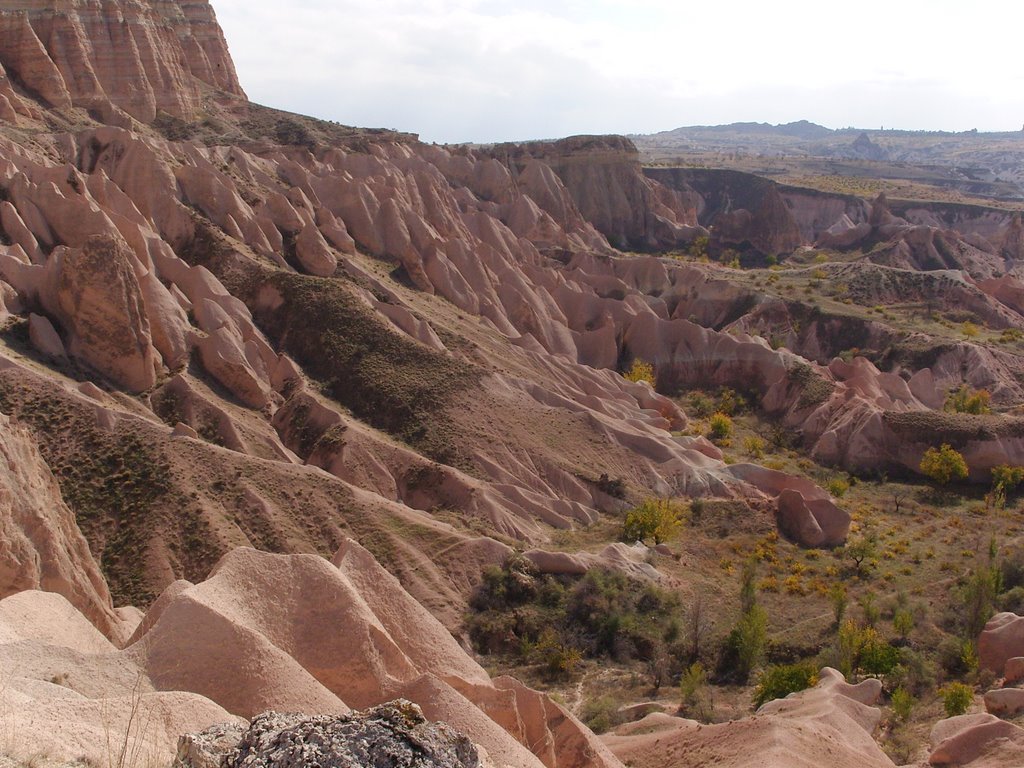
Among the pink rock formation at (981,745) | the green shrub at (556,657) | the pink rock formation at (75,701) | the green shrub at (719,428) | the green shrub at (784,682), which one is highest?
the pink rock formation at (75,701)

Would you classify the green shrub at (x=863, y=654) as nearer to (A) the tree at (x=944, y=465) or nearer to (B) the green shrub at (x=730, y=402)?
(A) the tree at (x=944, y=465)

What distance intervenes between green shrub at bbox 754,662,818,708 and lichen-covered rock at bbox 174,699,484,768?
55.2ft

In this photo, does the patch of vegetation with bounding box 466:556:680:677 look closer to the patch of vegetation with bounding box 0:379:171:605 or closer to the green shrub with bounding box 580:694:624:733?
the green shrub with bounding box 580:694:624:733

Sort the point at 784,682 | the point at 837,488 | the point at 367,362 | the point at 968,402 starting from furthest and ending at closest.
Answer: the point at 968,402 < the point at 837,488 < the point at 367,362 < the point at 784,682

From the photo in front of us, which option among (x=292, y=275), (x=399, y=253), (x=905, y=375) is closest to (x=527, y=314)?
(x=399, y=253)

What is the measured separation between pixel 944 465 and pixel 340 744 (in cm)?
4146

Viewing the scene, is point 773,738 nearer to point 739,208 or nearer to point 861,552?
point 861,552

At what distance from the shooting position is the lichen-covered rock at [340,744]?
853 centimetres

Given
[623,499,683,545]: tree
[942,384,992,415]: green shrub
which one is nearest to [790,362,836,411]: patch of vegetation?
[942,384,992,415]: green shrub

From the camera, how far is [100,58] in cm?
6131

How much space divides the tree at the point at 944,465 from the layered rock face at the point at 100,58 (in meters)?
47.8

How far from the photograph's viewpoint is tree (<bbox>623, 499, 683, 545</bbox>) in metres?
34.5

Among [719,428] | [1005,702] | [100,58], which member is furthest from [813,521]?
[100,58]

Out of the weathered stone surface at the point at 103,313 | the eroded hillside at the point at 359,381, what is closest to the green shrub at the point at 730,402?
the eroded hillside at the point at 359,381
